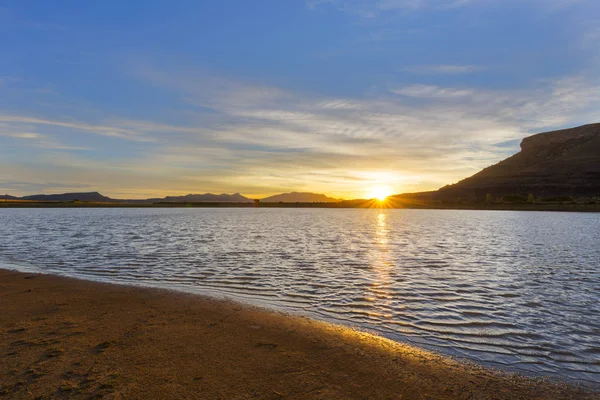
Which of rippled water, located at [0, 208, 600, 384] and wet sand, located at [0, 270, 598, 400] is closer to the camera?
wet sand, located at [0, 270, 598, 400]

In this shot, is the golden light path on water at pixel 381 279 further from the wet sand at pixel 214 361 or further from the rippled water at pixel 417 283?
the wet sand at pixel 214 361

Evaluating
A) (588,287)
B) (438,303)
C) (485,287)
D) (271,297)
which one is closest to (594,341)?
(438,303)

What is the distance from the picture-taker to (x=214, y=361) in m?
6.67

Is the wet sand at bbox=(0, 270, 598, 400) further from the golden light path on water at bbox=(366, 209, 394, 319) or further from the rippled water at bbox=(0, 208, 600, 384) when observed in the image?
the golden light path on water at bbox=(366, 209, 394, 319)

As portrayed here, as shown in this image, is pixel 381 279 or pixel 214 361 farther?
pixel 381 279

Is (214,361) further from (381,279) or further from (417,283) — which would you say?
(417,283)

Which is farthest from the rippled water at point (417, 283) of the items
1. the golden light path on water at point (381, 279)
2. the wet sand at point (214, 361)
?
the wet sand at point (214, 361)

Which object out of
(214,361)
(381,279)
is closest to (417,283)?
(381,279)

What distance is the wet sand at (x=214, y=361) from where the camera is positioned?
564 centimetres

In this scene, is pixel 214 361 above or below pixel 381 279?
above

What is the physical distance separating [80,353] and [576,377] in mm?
9560

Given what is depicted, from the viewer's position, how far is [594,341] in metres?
8.38

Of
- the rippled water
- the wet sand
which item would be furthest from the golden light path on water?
the wet sand

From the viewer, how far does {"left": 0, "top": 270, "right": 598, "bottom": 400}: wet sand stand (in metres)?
5.64
